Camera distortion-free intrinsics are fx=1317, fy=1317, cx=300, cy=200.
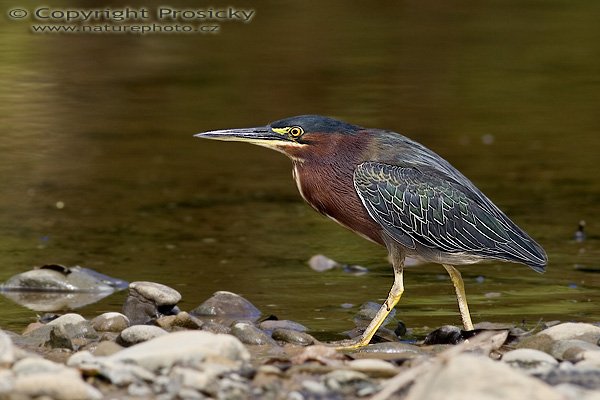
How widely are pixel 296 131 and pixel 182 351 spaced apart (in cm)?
246

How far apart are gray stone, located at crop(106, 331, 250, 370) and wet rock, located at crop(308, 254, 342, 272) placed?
12.8 ft

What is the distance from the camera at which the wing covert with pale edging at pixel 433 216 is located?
307 inches

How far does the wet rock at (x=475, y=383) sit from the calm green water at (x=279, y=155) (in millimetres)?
3048

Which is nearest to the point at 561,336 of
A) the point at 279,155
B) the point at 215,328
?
the point at 215,328

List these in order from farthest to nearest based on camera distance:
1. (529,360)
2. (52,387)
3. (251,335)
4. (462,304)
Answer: (462,304)
(251,335)
(529,360)
(52,387)

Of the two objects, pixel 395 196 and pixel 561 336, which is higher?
pixel 395 196

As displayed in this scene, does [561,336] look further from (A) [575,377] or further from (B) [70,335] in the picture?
(B) [70,335]

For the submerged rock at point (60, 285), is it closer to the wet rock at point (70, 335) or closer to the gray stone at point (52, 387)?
the wet rock at point (70, 335)

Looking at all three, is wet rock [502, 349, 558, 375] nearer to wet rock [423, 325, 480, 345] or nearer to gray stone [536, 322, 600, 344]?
gray stone [536, 322, 600, 344]

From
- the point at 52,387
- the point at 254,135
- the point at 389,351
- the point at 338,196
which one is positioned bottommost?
the point at 389,351

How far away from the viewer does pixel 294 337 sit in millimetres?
7664

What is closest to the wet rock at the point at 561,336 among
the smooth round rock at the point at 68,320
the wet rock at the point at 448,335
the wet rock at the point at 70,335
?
the wet rock at the point at 448,335

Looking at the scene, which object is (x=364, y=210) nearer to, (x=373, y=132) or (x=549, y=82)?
(x=373, y=132)

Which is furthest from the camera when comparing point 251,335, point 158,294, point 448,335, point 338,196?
point 158,294
